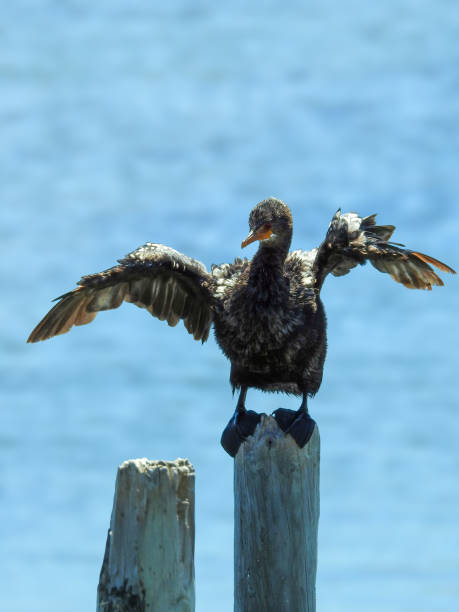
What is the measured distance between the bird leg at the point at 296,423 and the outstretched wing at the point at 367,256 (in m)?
1.35

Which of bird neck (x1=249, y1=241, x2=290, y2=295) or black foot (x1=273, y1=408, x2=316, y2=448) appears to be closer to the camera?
black foot (x1=273, y1=408, x2=316, y2=448)

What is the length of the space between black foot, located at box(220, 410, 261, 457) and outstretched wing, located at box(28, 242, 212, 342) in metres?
1.11

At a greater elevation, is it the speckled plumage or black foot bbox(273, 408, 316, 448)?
the speckled plumage

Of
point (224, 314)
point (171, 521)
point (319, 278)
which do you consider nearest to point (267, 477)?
point (171, 521)

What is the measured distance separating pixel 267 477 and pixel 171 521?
106 centimetres

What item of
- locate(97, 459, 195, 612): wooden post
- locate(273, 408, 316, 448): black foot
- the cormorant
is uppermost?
the cormorant

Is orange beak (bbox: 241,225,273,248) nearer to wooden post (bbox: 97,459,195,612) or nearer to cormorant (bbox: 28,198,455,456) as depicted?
cormorant (bbox: 28,198,455,456)

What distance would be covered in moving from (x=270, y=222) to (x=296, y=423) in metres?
1.73

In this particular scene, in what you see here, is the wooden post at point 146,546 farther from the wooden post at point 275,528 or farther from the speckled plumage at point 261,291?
the speckled plumage at point 261,291

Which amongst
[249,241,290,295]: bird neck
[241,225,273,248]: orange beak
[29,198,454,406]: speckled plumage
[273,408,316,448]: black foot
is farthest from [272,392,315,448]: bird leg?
[241,225,273,248]: orange beak

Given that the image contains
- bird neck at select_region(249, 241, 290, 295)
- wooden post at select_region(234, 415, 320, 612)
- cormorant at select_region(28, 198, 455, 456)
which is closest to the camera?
wooden post at select_region(234, 415, 320, 612)

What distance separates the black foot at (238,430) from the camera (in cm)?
569

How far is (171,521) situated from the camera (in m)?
4.22

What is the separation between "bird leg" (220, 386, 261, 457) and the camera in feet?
18.7
